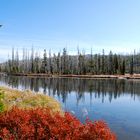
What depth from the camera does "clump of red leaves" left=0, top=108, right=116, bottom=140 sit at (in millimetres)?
8092

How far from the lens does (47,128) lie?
8852 mm

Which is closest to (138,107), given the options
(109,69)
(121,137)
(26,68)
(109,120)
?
(109,120)

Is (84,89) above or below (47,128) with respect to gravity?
below

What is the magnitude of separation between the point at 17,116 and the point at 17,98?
13.6 metres

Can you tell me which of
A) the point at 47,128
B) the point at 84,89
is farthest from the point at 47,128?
the point at 84,89

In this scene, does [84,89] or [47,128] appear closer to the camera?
[47,128]

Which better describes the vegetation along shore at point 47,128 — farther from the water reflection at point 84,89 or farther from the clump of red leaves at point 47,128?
the water reflection at point 84,89

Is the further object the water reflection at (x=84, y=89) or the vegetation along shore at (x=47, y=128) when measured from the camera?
the water reflection at (x=84, y=89)

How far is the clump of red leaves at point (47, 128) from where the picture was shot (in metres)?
8.09

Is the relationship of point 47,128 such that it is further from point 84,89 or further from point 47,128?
point 84,89

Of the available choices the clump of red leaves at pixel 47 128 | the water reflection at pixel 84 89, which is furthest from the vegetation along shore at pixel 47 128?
the water reflection at pixel 84 89

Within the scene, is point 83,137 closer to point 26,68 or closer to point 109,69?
point 109,69

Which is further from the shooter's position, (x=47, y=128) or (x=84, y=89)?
(x=84, y=89)

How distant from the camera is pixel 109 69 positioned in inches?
5719
